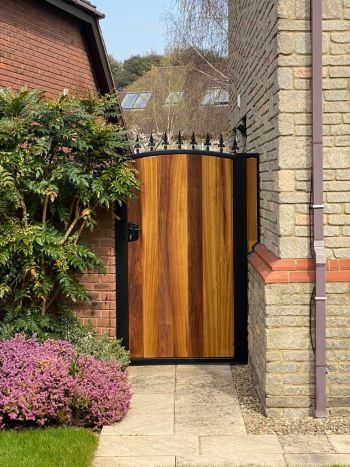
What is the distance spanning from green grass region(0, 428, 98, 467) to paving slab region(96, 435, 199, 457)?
0.09 metres

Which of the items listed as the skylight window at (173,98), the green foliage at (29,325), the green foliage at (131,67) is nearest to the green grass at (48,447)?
the green foliage at (29,325)

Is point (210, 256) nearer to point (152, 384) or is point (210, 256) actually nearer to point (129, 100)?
point (152, 384)

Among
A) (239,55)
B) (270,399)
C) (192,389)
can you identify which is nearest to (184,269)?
(192,389)

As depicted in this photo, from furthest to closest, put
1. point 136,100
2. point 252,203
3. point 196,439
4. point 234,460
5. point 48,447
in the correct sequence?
point 136,100 → point 252,203 → point 196,439 → point 48,447 → point 234,460

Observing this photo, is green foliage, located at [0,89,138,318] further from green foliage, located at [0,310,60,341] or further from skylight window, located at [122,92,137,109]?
skylight window, located at [122,92,137,109]

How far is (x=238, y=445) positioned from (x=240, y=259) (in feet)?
7.68

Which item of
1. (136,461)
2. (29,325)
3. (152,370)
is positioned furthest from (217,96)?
(136,461)

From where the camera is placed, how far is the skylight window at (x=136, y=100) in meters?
35.1

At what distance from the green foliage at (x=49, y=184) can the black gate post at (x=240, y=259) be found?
41.0 inches

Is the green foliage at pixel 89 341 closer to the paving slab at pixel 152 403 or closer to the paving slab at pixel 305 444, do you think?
the paving slab at pixel 152 403

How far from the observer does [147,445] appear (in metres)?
4.53

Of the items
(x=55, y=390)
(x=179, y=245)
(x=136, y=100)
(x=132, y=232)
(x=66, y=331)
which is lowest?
(x=55, y=390)

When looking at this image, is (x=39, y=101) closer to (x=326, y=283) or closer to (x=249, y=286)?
(x=249, y=286)

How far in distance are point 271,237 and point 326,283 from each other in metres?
0.67
